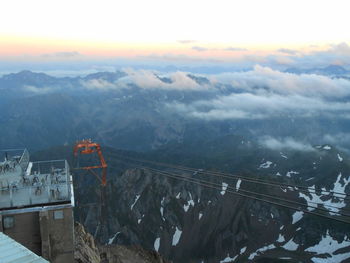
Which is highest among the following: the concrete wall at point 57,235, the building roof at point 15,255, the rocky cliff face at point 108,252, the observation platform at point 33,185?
the building roof at point 15,255

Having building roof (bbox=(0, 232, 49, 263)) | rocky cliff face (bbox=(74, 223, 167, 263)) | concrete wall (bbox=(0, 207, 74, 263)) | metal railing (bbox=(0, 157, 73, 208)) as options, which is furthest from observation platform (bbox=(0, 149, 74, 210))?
building roof (bbox=(0, 232, 49, 263))

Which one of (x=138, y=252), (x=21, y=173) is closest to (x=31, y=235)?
(x=21, y=173)

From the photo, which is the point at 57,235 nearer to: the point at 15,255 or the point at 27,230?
the point at 27,230

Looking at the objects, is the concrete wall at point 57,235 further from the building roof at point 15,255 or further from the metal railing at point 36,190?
the building roof at point 15,255

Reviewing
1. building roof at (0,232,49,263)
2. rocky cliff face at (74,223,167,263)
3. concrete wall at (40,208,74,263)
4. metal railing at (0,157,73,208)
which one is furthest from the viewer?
rocky cliff face at (74,223,167,263)

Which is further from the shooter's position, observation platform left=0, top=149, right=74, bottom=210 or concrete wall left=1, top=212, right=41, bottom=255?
observation platform left=0, top=149, right=74, bottom=210

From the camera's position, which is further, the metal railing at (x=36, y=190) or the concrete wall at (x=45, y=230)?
the metal railing at (x=36, y=190)

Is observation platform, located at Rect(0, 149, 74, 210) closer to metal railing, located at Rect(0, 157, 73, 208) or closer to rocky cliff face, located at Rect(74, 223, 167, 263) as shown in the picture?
metal railing, located at Rect(0, 157, 73, 208)

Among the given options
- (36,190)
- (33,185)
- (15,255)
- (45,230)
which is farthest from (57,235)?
(15,255)

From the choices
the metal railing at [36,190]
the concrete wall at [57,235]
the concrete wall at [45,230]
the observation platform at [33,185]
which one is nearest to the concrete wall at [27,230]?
the concrete wall at [45,230]

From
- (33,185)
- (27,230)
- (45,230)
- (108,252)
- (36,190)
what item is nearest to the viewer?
(45,230)
